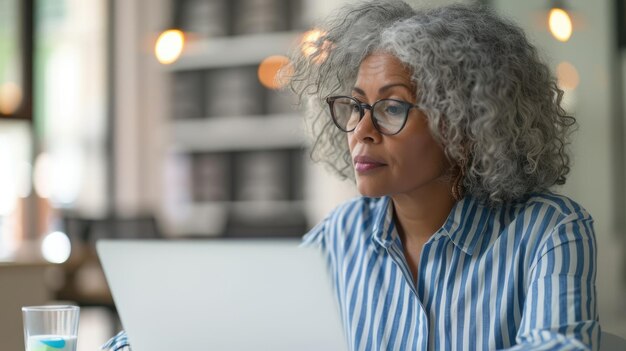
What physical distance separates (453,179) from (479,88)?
22cm

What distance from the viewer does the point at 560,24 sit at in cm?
361

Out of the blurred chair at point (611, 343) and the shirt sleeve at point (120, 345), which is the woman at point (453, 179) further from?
the shirt sleeve at point (120, 345)

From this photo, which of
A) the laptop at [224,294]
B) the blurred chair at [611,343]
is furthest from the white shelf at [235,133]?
the laptop at [224,294]

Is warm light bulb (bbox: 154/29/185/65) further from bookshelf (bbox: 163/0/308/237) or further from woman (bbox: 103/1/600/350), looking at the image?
woman (bbox: 103/1/600/350)

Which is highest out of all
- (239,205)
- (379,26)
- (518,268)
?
(379,26)

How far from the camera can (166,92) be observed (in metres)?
6.82

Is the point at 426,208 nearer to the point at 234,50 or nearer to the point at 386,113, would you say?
the point at 386,113

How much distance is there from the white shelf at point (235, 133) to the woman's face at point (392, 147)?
14.3 feet

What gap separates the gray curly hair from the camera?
61.4 inches

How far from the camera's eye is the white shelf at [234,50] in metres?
6.23

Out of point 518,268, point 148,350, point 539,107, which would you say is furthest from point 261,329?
point 539,107

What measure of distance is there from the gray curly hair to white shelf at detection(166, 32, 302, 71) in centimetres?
447

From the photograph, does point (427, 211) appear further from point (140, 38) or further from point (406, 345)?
point (140, 38)

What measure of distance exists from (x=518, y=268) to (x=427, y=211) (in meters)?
0.21
